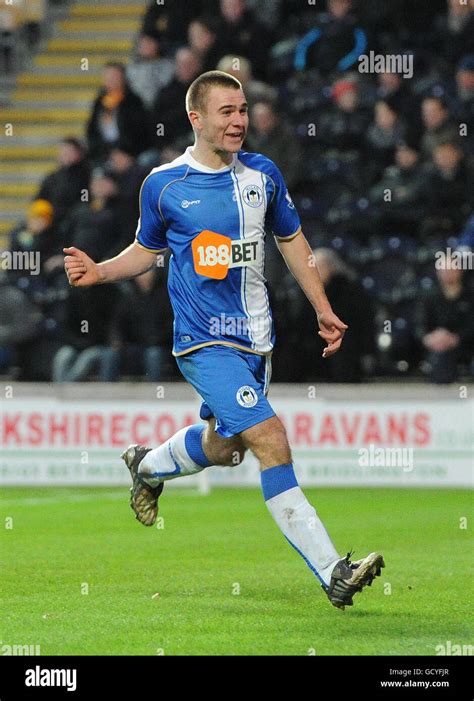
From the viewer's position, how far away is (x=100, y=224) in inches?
673

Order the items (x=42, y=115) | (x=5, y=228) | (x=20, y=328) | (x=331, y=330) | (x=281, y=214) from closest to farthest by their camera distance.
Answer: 1. (x=331, y=330)
2. (x=281, y=214)
3. (x=20, y=328)
4. (x=5, y=228)
5. (x=42, y=115)

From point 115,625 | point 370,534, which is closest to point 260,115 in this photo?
point 370,534

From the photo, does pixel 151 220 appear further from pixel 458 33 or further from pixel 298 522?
pixel 458 33

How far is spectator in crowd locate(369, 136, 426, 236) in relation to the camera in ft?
52.5

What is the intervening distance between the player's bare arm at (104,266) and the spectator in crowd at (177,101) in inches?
392

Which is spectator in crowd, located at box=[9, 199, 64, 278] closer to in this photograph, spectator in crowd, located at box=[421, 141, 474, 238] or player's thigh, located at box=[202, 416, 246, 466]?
spectator in crowd, located at box=[421, 141, 474, 238]

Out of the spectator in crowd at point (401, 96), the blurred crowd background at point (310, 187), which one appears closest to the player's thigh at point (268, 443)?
the blurred crowd background at point (310, 187)

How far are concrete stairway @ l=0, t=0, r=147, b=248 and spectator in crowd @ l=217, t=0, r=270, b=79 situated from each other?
4.27 m

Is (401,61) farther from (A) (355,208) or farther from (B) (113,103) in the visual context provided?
(B) (113,103)

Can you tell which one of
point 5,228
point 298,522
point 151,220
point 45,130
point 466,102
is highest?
point 45,130

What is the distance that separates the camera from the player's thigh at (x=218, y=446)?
8.11 meters

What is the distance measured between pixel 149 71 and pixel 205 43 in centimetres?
118

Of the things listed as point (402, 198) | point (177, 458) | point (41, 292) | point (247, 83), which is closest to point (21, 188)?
point (41, 292)

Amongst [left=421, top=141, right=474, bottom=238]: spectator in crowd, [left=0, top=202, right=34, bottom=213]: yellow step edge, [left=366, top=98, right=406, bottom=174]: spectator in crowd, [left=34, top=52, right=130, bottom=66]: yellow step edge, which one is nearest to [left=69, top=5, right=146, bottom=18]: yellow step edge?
[left=34, top=52, right=130, bottom=66]: yellow step edge
